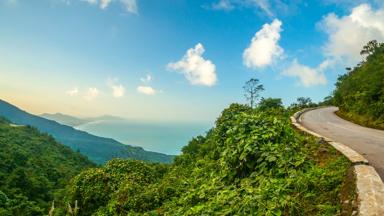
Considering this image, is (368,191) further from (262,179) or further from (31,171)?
(31,171)

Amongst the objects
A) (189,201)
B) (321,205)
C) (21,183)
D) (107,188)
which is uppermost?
(321,205)

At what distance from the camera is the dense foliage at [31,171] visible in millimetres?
41250

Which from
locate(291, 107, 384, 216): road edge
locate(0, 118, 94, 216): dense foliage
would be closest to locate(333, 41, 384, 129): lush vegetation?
locate(291, 107, 384, 216): road edge

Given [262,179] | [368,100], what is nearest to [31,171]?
[368,100]

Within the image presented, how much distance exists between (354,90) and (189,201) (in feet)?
86.7

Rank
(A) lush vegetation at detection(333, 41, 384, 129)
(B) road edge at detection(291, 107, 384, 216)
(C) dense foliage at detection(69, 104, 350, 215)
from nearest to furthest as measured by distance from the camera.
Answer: (B) road edge at detection(291, 107, 384, 216)
(C) dense foliage at detection(69, 104, 350, 215)
(A) lush vegetation at detection(333, 41, 384, 129)

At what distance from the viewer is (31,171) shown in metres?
61.2

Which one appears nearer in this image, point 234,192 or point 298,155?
point 234,192

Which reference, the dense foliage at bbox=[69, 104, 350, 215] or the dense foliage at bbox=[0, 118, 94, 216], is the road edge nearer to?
the dense foliage at bbox=[69, 104, 350, 215]

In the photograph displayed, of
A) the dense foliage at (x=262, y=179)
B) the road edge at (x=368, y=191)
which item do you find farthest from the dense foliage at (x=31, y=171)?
the road edge at (x=368, y=191)

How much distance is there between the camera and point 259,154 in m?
9.23

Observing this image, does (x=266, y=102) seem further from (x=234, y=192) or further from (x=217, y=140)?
(x=234, y=192)

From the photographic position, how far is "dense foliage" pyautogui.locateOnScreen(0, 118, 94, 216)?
41.2 meters

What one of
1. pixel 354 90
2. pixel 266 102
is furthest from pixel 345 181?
pixel 354 90
